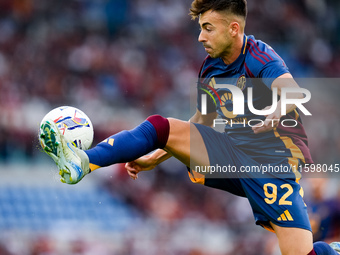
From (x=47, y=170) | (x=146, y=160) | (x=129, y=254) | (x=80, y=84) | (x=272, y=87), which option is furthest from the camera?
(x=80, y=84)

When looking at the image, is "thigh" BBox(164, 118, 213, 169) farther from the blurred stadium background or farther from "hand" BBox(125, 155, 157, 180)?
the blurred stadium background

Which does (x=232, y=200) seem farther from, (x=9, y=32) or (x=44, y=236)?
(x=9, y=32)

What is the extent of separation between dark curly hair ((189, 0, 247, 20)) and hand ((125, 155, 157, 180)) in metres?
1.23

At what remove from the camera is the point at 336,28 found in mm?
13281

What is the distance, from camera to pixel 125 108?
33.6 ft

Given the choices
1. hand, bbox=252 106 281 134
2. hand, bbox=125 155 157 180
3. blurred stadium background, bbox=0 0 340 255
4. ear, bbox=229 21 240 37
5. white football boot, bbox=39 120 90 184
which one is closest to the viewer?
white football boot, bbox=39 120 90 184

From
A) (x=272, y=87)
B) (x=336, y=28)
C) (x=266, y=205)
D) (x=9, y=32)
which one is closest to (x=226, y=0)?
(x=272, y=87)

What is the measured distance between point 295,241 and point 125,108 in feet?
21.6

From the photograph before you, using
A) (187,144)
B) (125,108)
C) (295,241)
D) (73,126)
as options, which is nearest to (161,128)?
(187,144)

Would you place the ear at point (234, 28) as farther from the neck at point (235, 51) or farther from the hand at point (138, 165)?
the hand at point (138, 165)

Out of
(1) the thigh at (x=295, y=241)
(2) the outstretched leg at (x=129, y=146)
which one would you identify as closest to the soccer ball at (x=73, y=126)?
(2) the outstretched leg at (x=129, y=146)

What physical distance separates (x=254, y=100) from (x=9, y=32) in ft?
27.6

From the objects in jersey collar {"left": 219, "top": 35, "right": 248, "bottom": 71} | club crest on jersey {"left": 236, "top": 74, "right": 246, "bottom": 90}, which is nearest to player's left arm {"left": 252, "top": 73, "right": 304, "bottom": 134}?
club crest on jersey {"left": 236, "top": 74, "right": 246, "bottom": 90}

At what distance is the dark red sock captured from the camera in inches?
153
